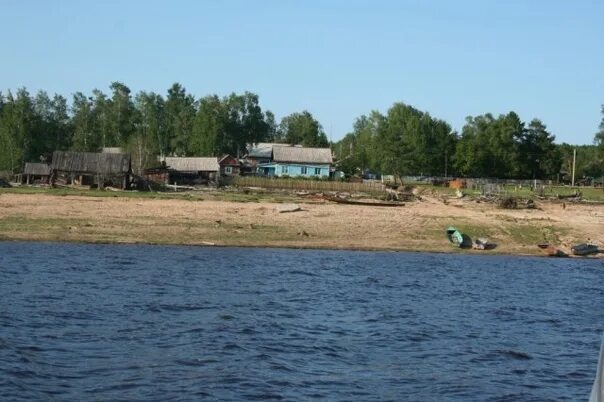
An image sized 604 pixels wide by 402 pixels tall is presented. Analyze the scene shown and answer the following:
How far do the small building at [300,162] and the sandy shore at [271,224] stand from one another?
173 ft

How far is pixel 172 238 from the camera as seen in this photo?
44.0m

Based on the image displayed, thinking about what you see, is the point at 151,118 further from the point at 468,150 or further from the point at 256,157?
the point at 468,150

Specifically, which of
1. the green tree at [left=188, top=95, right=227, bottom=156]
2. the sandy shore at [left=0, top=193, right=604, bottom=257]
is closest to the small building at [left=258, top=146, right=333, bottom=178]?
the green tree at [left=188, top=95, right=227, bottom=156]

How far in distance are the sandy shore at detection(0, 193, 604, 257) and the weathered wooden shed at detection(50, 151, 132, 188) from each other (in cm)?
1661

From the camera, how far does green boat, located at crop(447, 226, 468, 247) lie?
46.6 m

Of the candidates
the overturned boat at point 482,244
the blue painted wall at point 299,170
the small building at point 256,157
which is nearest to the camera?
the overturned boat at point 482,244

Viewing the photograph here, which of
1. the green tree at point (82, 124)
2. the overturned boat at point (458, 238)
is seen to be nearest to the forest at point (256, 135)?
the green tree at point (82, 124)

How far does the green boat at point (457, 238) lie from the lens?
46.6m

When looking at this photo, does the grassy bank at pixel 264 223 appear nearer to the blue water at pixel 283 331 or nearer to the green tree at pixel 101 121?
the blue water at pixel 283 331

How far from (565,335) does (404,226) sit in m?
27.1

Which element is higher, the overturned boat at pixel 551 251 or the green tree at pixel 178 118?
the green tree at pixel 178 118

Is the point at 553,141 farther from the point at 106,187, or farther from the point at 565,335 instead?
the point at 565,335

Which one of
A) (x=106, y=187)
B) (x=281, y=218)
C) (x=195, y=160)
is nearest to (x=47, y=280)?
(x=281, y=218)

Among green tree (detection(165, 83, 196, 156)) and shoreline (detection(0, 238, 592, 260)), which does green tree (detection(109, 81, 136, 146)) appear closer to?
green tree (detection(165, 83, 196, 156))
